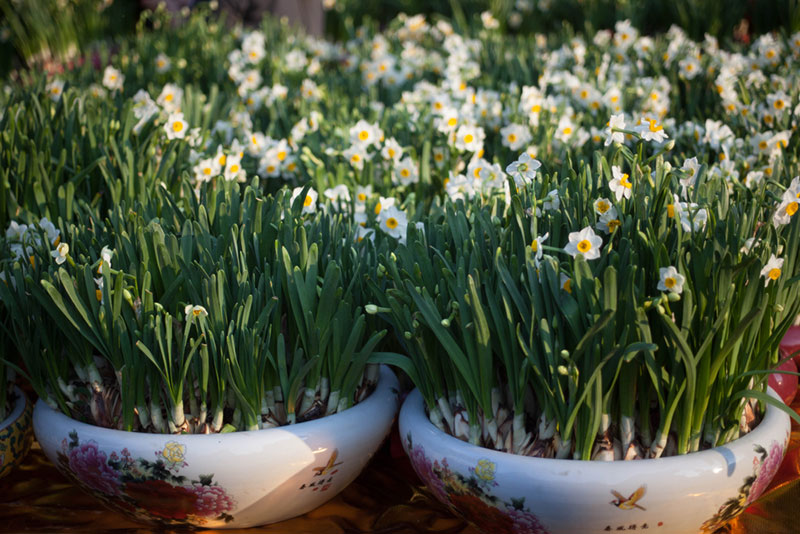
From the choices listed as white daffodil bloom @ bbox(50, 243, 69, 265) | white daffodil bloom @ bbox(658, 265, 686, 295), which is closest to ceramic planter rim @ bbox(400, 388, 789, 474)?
white daffodil bloom @ bbox(658, 265, 686, 295)

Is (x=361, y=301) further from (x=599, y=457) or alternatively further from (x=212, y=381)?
(x=599, y=457)

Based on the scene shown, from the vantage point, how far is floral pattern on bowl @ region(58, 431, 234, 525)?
3.56ft

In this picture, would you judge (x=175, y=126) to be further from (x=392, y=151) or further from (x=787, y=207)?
(x=787, y=207)

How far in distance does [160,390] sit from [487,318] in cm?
51

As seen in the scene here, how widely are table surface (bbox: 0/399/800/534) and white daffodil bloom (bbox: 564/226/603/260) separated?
47 cm

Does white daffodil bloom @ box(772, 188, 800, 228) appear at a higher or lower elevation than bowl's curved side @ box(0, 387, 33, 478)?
higher

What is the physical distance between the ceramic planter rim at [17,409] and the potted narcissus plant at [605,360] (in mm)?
684

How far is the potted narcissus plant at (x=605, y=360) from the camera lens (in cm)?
97

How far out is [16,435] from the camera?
133 cm

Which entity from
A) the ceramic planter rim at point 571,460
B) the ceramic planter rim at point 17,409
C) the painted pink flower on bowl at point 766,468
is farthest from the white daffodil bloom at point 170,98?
the painted pink flower on bowl at point 766,468

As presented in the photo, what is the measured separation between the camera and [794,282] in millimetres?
1092

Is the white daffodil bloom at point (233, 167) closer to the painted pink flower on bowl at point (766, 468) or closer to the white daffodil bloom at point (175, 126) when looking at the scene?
the white daffodil bloom at point (175, 126)

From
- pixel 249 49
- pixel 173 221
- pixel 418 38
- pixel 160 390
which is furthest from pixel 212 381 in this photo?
pixel 418 38

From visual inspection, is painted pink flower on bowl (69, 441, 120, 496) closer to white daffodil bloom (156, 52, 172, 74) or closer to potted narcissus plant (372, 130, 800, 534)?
potted narcissus plant (372, 130, 800, 534)
